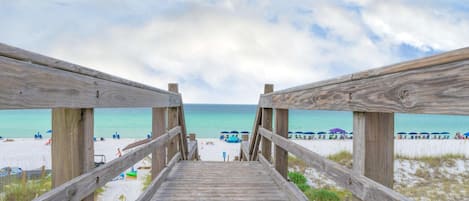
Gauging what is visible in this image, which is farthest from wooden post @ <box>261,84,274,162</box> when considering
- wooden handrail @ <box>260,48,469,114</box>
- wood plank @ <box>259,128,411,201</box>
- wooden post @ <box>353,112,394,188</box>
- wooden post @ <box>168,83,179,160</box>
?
wooden post @ <box>353,112,394,188</box>

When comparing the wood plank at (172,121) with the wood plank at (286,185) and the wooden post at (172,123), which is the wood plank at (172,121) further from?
the wood plank at (286,185)

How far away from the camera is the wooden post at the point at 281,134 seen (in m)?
2.97

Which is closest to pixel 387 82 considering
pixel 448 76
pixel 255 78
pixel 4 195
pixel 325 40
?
pixel 448 76

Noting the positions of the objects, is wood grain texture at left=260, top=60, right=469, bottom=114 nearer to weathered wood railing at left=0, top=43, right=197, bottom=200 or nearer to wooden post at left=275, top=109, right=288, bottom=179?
weathered wood railing at left=0, top=43, right=197, bottom=200

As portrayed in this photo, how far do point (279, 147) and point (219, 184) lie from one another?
71 cm

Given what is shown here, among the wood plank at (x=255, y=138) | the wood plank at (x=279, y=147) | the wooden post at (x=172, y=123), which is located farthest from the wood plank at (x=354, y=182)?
the wooden post at (x=172, y=123)

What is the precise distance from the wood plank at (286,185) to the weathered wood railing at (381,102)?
0.38 m

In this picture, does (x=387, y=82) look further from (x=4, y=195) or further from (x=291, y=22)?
(x=291, y=22)

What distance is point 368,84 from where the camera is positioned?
118 cm

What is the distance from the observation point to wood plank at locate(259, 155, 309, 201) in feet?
7.34

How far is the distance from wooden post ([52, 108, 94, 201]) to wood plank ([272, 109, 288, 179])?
207cm

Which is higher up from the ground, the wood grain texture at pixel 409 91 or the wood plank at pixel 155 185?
the wood grain texture at pixel 409 91

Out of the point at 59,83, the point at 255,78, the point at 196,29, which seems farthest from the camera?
the point at 255,78

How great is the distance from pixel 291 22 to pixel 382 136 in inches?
1364
